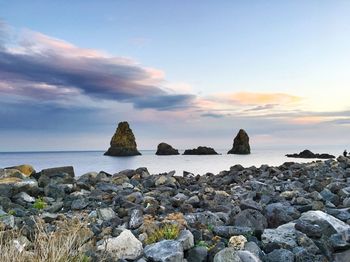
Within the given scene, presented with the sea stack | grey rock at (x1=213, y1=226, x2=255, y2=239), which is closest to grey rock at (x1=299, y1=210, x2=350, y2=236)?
grey rock at (x1=213, y1=226, x2=255, y2=239)

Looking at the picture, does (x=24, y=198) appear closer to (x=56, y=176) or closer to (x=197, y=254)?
(x=56, y=176)

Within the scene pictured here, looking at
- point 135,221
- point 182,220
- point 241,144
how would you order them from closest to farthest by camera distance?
point 182,220
point 135,221
point 241,144

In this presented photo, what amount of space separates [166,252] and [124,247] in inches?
28.3

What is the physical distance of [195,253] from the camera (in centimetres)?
647

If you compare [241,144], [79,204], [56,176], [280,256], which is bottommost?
[280,256]

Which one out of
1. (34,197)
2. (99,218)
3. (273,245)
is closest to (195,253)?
(273,245)

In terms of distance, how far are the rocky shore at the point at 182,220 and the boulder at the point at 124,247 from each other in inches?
0.6

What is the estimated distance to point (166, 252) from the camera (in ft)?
20.1

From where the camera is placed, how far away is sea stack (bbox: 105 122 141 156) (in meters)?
65.4

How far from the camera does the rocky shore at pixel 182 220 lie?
6516 millimetres

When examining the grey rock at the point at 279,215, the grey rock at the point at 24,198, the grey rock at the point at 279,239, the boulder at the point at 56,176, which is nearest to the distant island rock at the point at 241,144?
the boulder at the point at 56,176

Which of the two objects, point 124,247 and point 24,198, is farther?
point 24,198

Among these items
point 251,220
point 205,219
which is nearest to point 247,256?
point 251,220

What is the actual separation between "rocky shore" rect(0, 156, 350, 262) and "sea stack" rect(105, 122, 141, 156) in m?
51.0
